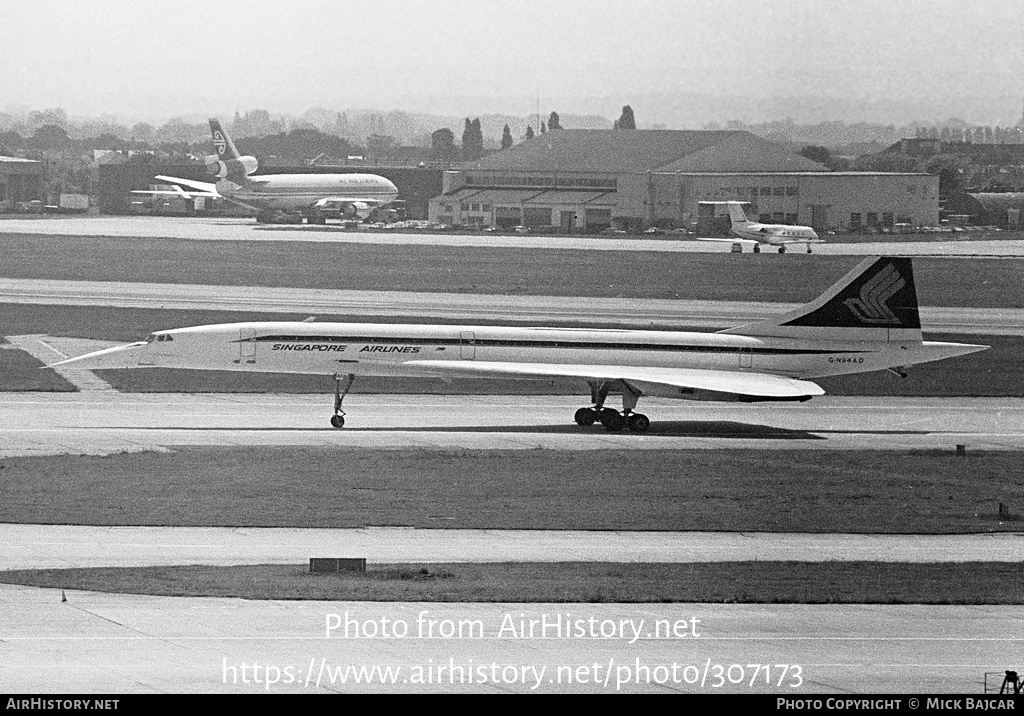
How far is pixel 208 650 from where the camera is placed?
20297mm

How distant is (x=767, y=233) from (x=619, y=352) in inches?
2514

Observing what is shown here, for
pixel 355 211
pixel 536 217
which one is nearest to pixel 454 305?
pixel 536 217

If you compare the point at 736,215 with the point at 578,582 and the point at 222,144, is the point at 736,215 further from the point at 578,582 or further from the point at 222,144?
the point at 578,582

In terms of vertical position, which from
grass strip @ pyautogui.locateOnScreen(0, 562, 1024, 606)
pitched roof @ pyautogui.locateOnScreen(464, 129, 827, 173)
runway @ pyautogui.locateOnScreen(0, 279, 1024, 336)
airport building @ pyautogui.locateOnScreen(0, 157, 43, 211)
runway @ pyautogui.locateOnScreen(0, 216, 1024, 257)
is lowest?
grass strip @ pyautogui.locateOnScreen(0, 562, 1024, 606)

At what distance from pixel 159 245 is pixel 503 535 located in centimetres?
8032

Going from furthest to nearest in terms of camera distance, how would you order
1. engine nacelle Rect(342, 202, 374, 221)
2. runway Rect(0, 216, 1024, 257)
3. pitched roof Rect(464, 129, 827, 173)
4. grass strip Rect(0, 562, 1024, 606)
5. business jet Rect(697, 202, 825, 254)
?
engine nacelle Rect(342, 202, 374, 221) < pitched roof Rect(464, 129, 827, 173) < runway Rect(0, 216, 1024, 257) < business jet Rect(697, 202, 825, 254) < grass strip Rect(0, 562, 1024, 606)

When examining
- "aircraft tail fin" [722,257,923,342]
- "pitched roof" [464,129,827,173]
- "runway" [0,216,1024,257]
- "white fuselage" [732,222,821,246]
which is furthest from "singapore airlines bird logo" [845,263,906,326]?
"pitched roof" [464,129,827,173]

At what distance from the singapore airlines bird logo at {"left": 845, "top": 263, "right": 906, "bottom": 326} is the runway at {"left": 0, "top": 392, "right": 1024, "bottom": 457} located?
3.59 meters

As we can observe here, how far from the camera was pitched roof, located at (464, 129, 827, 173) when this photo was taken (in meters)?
124

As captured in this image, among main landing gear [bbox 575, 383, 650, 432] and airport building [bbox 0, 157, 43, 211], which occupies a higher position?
airport building [bbox 0, 157, 43, 211]

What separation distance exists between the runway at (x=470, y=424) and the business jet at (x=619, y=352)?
5.09ft

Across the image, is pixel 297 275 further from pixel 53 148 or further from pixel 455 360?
pixel 53 148

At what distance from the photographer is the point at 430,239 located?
12075 cm

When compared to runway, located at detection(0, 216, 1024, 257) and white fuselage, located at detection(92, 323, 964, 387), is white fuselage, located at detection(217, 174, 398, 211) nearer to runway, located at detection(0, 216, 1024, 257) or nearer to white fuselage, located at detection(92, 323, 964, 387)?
runway, located at detection(0, 216, 1024, 257)
